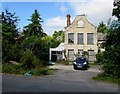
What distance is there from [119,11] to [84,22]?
2561cm

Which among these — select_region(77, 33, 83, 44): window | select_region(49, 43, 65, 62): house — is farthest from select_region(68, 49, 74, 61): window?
select_region(77, 33, 83, 44): window

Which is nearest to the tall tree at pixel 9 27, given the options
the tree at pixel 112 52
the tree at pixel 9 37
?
the tree at pixel 9 37

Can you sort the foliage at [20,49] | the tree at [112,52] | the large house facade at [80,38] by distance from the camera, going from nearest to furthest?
the tree at [112,52], the foliage at [20,49], the large house facade at [80,38]

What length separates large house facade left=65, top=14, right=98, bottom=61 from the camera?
172ft

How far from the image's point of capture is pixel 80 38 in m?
52.9

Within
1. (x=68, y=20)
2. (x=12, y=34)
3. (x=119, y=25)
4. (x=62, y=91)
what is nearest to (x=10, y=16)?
(x=12, y=34)

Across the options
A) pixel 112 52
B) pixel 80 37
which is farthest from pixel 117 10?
pixel 80 37

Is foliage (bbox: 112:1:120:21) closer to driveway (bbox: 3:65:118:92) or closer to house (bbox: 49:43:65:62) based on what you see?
driveway (bbox: 3:65:118:92)

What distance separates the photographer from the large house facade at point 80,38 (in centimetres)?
5234

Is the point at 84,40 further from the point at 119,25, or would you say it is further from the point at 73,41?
the point at 119,25

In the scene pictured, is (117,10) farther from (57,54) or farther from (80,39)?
(57,54)

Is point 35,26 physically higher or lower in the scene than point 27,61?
higher

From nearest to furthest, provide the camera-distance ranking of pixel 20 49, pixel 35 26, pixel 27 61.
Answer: pixel 27 61 < pixel 20 49 < pixel 35 26

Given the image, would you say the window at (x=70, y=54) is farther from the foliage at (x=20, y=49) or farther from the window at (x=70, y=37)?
the foliage at (x=20, y=49)
